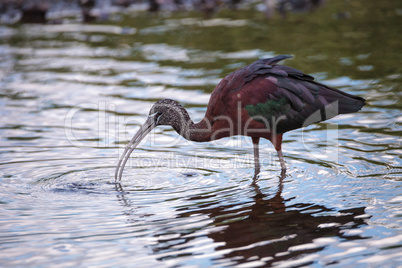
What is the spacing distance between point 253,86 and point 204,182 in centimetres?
127

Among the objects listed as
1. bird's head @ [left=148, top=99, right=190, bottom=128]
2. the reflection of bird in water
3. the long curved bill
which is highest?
bird's head @ [left=148, top=99, right=190, bottom=128]

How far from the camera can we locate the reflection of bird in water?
17.1ft

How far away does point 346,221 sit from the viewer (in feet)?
18.9

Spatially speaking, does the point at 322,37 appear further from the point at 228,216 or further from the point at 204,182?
the point at 228,216

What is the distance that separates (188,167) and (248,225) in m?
1.92

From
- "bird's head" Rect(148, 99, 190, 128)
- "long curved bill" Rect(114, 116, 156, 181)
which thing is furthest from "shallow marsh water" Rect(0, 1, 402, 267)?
"bird's head" Rect(148, 99, 190, 128)

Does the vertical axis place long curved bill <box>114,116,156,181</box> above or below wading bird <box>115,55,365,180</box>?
below

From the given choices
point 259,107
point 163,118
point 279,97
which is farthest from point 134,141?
point 279,97

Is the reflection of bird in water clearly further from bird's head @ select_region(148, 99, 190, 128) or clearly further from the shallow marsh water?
bird's head @ select_region(148, 99, 190, 128)

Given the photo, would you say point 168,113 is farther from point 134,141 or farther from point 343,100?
point 343,100

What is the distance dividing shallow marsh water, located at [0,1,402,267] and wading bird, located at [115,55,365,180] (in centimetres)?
52

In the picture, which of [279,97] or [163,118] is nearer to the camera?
[279,97]

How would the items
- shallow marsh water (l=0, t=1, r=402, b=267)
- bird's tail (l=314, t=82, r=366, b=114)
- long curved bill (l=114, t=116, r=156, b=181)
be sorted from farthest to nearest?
1. bird's tail (l=314, t=82, r=366, b=114)
2. long curved bill (l=114, t=116, r=156, b=181)
3. shallow marsh water (l=0, t=1, r=402, b=267)

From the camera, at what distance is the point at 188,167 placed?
7555mm
